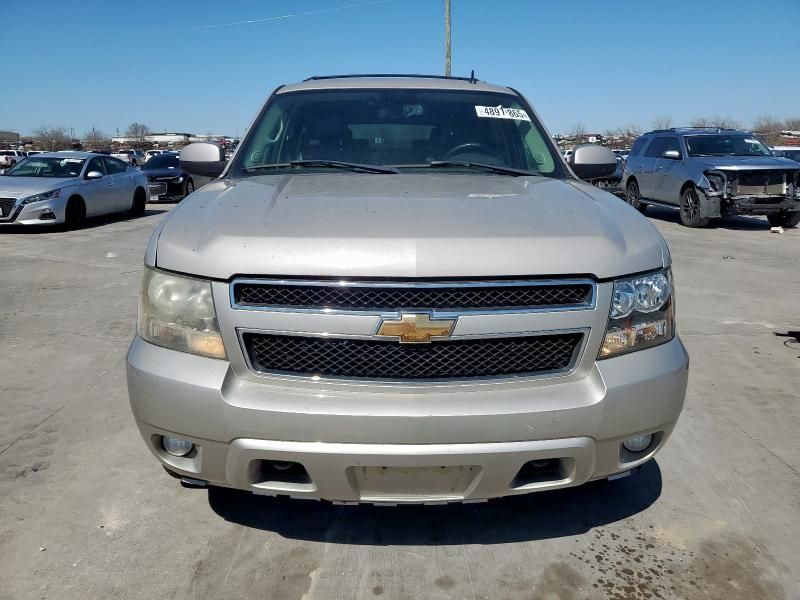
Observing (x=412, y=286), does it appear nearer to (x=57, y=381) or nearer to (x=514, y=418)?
(x=514, y=418)

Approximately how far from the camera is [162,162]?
19641 millimetres

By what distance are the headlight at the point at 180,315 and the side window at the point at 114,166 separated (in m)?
12.6

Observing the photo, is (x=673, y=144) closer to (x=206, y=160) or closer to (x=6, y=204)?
(x=206, y=160)

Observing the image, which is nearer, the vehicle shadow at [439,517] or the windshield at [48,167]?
the vehicle shadow at [439,517]

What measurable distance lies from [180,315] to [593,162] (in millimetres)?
2729

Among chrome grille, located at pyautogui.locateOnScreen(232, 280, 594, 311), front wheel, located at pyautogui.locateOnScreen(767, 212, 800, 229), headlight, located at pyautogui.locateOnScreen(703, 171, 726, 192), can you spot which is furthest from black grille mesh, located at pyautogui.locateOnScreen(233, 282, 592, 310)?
front wheel, located at pyautogui.locateOnScreen(767, 212, 800, 229)

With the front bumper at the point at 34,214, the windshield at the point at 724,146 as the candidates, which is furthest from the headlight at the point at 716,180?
the front bumper at the point at 34,214

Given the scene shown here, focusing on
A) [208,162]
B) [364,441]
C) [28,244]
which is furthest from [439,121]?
[28,244]

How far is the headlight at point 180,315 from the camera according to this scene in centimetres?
217

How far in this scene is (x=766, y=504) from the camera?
2.84 m

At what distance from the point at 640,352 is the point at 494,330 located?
56 cm

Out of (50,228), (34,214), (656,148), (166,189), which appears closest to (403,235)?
(34,214)

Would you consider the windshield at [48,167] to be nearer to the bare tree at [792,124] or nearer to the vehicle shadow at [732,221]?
the vehicle shadow at [732,221]

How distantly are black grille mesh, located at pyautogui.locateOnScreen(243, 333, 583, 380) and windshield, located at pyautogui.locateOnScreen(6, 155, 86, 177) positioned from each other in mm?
12046
